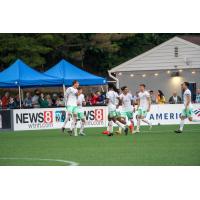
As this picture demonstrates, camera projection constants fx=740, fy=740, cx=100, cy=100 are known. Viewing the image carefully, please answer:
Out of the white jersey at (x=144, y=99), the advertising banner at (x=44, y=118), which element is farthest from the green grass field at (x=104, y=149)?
the advertising banner at (x=44, y=118)

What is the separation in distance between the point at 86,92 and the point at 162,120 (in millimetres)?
13810

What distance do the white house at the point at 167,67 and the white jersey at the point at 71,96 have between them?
1428 centimetres

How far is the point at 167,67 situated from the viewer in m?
38.9

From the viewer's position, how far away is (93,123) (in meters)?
30.0

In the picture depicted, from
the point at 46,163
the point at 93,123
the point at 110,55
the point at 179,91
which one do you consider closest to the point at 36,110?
the point at 93,123

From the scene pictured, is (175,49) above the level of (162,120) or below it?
above

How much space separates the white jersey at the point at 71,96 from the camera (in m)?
23.8

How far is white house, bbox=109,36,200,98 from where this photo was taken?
3816 centimetres

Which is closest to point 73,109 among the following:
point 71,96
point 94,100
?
point 71,96

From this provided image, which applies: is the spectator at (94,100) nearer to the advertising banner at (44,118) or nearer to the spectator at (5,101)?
the advertising banner at (44,118)

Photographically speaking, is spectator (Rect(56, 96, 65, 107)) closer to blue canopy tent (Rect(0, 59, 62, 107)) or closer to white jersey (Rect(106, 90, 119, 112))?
blue canopy tent (Rect(0, 59, 62, 107))

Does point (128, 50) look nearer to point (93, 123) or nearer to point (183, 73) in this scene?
point (183, 73)

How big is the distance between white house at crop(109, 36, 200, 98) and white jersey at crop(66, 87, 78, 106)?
1428cm

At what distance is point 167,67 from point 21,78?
1088cm
